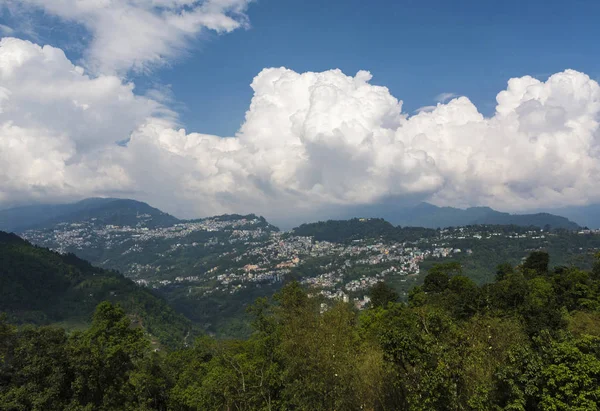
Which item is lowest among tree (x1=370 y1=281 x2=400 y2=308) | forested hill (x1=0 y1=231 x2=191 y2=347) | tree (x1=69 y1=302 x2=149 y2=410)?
forested hill (x1=0 y1=231 x2=191 y2=347)

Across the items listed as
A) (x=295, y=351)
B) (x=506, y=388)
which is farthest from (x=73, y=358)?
(x=506, y=388)

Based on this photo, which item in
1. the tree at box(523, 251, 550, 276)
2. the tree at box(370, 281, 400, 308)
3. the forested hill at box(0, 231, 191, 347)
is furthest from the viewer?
the forested hill at box(0, 231, 191, 347)

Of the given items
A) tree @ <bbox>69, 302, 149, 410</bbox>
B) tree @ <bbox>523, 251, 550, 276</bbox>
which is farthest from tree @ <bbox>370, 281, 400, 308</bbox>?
tree @ <bbox>69, 302, 149, 410</bbox>

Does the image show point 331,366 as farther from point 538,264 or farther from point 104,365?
point 538,264

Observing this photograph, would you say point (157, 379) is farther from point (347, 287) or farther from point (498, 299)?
point (347, 287)

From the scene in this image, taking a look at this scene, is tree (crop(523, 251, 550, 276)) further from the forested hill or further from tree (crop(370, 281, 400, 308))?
the forested hill
